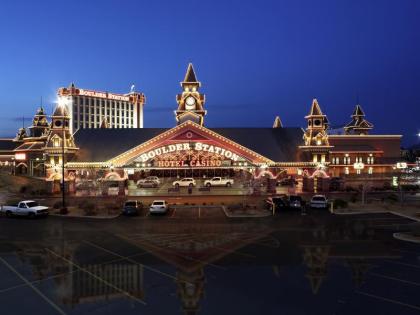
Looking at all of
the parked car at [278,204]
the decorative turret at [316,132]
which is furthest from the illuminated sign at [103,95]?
the parked car at [278,204]

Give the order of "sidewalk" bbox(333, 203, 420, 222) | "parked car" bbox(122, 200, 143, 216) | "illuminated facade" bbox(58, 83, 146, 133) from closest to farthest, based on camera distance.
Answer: "parked car" bbox(122, 200, 143, 216), "sidewalk" bbox(333, 203, 420, 222), "illuminated facade" bbox(58, 83, 146, 133)

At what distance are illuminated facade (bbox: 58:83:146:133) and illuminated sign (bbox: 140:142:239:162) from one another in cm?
11172

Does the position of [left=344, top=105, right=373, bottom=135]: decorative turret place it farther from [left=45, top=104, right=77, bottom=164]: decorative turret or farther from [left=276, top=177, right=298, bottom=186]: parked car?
[left=45, top=104, right=77, bottom=164]: decorative turret

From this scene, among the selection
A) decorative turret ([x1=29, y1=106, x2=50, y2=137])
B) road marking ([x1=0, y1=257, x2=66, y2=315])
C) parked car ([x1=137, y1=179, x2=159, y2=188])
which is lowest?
road marking ([x1=0, y1=257, x2=66, y2=315])

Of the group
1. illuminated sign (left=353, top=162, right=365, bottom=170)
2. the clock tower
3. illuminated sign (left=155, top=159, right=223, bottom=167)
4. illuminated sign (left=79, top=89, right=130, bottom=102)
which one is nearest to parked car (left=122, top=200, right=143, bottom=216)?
illuminated sign (left=155, top=159, right=223, bottom=167)

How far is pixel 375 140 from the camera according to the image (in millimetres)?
72125

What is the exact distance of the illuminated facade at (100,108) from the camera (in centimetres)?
16638

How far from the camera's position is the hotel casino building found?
183 feet

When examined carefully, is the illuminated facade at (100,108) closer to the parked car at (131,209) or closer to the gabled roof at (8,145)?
the gabled roof at (8,145)

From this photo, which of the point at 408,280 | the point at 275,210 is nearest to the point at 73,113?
the point at 275,210

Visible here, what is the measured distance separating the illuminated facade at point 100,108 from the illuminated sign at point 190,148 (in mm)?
111719

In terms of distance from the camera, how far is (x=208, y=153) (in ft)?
189

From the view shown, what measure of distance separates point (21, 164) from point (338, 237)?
231ft

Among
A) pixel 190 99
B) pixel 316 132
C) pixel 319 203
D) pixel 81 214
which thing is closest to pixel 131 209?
pixel 81 214
